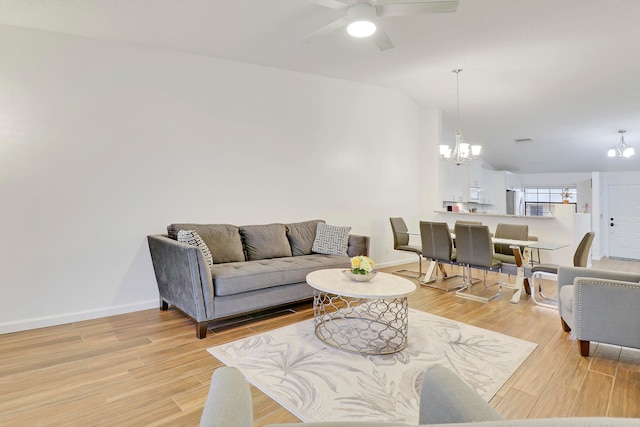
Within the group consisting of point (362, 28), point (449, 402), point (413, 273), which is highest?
point (362, 28)

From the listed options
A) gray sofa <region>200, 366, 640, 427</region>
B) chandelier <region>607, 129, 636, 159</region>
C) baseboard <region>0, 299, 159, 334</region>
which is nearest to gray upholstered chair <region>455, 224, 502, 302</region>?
gray sofa <region>200, 366, 640, 427</region>

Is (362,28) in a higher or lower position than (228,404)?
higher

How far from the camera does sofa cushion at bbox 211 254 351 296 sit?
310 centimetres

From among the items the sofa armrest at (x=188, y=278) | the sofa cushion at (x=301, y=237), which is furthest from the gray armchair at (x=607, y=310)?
the sofa armrest at (x=188, y=278)

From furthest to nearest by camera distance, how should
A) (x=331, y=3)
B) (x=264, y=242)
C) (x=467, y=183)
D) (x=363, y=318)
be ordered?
(x=467, y=183) → (x=264, y=242) → (x=363, y=318) → (x=331, y=3)

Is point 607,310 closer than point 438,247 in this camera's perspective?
A: Yes

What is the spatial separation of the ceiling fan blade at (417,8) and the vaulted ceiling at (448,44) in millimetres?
661

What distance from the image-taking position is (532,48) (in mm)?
3881

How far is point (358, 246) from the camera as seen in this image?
177 inches

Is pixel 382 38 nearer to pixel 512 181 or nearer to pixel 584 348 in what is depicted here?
pixel 584 348

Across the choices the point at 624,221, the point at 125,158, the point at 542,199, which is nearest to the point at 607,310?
the point at 125,158

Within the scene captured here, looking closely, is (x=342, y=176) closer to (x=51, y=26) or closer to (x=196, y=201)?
(x=196, y=201)

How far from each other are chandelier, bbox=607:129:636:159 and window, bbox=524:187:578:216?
2294 mm

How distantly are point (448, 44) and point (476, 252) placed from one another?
8.20 feet
